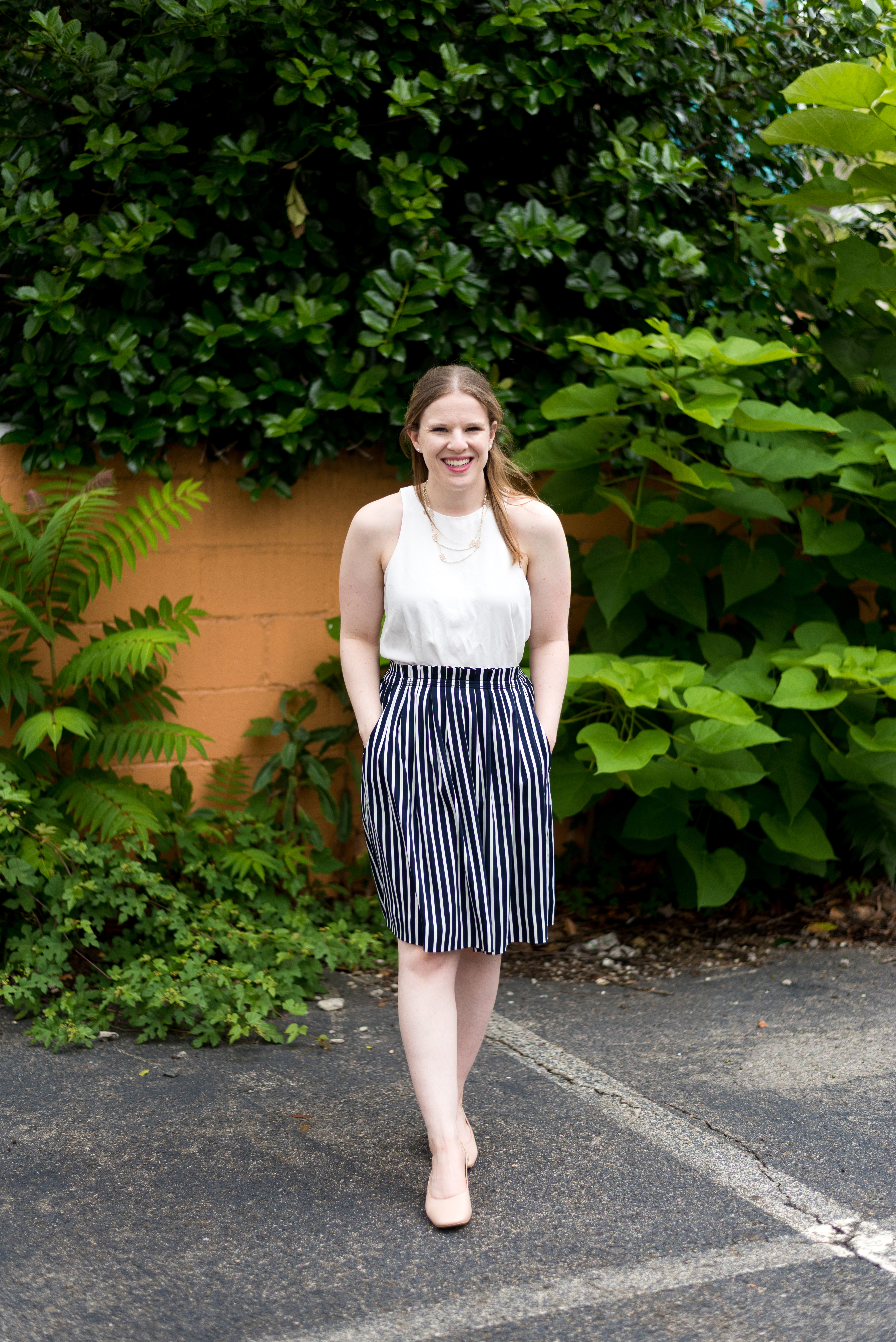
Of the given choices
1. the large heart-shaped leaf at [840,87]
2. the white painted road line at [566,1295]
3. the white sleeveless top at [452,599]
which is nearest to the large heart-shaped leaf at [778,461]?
the large heart-shaped leaf at [840,87]

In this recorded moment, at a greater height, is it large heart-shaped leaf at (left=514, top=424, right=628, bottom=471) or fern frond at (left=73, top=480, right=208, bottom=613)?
large heart-shaped leaf at (left=514, top=424, right=628, bottom=471)

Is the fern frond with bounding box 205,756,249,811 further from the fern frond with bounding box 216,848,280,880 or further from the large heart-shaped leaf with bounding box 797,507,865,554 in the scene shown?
the large heart-shaped leaf with bounding box 797,507,865,554

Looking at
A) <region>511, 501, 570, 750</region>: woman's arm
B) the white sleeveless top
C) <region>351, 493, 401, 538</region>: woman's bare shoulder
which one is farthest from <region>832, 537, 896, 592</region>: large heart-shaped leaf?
<region>351, 493, 401, 538</region>: woman's bare shoulder

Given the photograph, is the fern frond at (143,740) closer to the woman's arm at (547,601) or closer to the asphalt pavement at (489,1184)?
the asphalt pavement at (489,1184)

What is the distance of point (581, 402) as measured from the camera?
403 centimetres

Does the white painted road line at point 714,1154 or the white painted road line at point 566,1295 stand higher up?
the white painted road line at point 714,1154

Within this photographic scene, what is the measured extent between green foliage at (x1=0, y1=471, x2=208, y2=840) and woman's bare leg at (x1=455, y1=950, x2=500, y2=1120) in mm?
1280

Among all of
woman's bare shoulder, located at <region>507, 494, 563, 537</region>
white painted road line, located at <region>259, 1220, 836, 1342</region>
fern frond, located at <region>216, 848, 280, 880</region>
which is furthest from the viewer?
fern frond, located at <region>216, 848, 280, 880</region>

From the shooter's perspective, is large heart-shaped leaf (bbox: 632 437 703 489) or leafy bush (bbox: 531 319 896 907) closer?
leafy bush (bbox: 531 319 896 907)

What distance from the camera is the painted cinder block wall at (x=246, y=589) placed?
4312mm

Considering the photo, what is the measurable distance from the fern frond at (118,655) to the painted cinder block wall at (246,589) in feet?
0.97

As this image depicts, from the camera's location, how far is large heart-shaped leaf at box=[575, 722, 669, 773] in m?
3.61

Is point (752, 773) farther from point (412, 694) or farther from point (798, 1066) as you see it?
point (412, 694)

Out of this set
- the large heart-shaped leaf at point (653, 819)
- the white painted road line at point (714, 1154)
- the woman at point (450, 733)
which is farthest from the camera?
the large heart-shaped leaf at point (653, 819)
